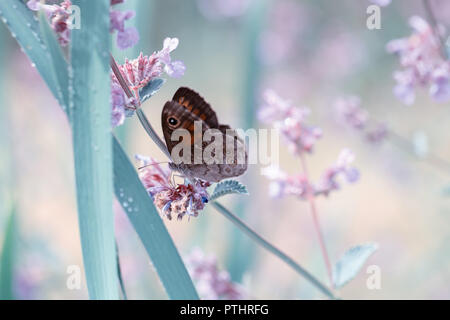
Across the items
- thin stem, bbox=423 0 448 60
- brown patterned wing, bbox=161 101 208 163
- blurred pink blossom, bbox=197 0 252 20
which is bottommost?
brown patterned wing, bbox=161 101 208 163

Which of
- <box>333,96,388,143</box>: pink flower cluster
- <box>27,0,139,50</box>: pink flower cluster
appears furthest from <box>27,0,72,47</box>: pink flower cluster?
<box>333,96,388,143</box>: pink flower cluster

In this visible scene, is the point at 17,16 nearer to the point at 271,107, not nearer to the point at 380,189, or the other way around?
the point at 271,107

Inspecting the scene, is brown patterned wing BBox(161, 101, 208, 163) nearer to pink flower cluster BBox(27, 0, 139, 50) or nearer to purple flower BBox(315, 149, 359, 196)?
pink flower cluster BBox(27, 0, 139, 50)

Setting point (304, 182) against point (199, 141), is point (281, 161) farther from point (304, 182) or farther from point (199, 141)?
point (199, 141)

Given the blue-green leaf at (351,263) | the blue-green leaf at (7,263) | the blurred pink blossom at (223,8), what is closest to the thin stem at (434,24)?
the blue-green leaf at (351,263)

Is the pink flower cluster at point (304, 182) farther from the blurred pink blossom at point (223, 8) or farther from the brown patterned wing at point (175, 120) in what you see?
the blurred pink blossom at point (223, 8)

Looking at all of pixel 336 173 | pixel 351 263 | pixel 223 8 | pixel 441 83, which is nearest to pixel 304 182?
pixel 336 173
